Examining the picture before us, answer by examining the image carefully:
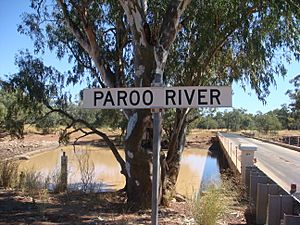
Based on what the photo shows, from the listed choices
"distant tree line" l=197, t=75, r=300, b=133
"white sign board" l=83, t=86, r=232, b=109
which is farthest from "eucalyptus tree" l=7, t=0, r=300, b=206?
"distant tree line" l=197, t=75, r=300, b=133

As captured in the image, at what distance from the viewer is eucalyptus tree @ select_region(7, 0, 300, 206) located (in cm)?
880

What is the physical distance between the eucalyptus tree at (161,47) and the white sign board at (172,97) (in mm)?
3977

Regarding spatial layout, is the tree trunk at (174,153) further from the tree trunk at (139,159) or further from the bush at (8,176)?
the bush at (8,176)

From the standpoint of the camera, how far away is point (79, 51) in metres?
13.2

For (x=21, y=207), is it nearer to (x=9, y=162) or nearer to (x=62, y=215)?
(x=62, y=215)

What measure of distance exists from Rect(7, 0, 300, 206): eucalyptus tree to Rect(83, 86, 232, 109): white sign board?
13.0 ft

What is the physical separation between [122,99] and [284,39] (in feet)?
26.8

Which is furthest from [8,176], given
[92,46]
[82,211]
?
[92,46]

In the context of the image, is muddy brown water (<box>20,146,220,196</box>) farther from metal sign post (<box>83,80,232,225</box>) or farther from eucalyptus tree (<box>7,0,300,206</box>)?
metal sign post (<box>83,80,232,225</box>)

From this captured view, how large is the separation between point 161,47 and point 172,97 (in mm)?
5041

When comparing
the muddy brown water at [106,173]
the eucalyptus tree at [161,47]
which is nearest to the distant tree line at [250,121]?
the muddy brown water at [106,173]

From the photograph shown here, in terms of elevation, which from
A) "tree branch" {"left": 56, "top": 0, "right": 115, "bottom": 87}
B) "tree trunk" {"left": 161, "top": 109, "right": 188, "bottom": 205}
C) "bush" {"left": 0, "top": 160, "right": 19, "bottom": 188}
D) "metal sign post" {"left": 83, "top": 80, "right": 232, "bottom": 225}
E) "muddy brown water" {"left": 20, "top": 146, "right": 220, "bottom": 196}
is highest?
"tree branch" {"left": 56, "top": 0, "right": 115, "bottom": 87}

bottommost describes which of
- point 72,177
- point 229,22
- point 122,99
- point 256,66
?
point 72,177

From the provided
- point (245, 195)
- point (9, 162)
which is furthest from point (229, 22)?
point (9, 162)
